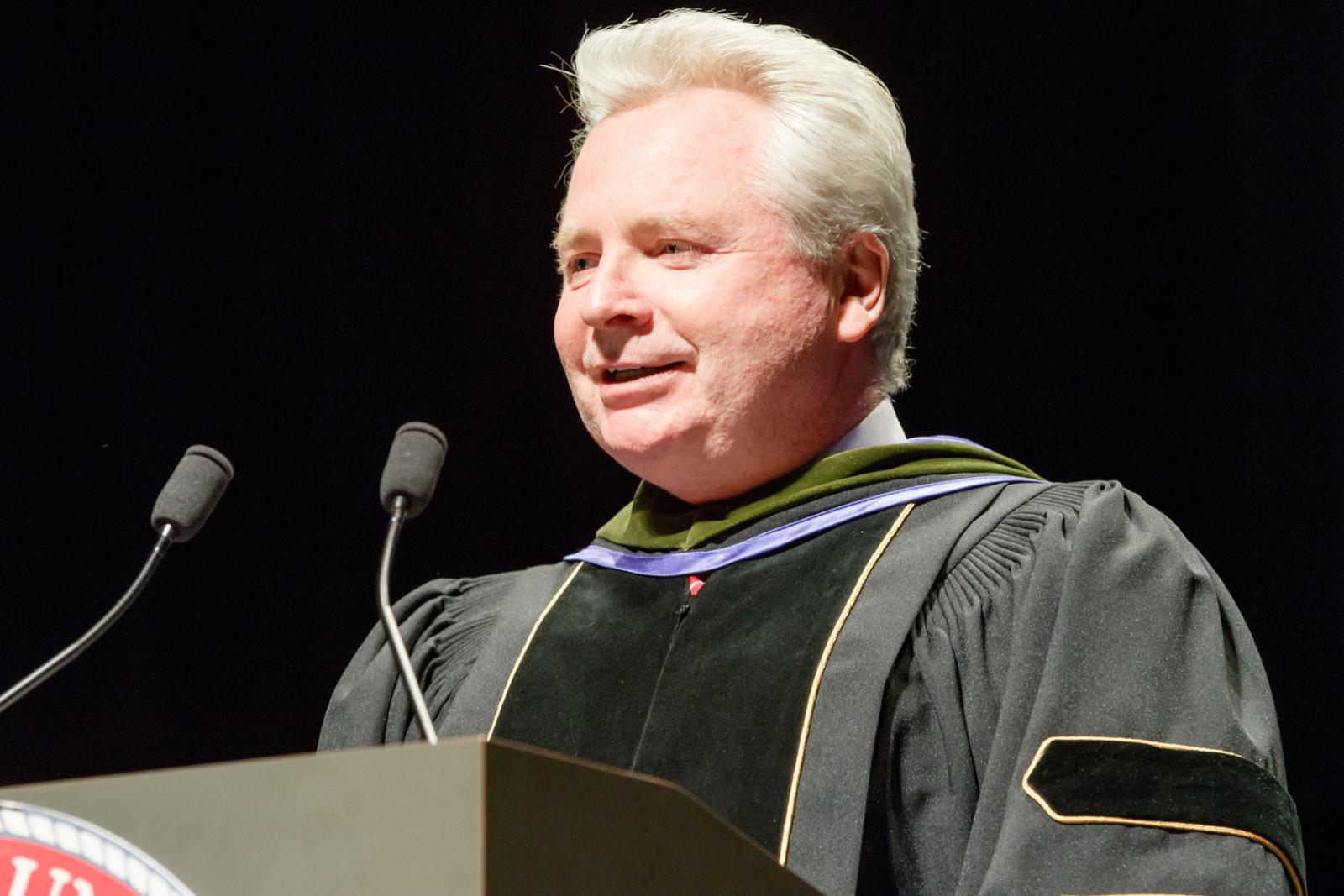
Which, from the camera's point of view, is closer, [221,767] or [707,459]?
[221,767]

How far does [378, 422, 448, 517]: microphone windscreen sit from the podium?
2.53ft

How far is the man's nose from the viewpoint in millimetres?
2221

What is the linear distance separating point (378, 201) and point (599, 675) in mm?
1575

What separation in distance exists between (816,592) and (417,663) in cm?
66

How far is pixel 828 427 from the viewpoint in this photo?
229 cm

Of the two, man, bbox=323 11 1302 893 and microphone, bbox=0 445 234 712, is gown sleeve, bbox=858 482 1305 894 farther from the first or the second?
microphone, bbox=0 445 234 712

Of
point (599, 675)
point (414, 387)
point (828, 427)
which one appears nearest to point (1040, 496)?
point (828, 427)

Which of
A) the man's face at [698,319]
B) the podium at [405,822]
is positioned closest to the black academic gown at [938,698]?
the man's face at [698,319]

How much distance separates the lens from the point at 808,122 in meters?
2.30

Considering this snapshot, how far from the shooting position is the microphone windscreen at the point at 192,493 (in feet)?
6.28

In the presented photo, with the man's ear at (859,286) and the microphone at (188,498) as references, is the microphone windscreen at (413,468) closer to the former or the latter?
the microphone at (188,498)

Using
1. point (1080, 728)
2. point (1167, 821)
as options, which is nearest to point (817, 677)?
point (1080, 728)

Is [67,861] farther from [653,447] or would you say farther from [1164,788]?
[653,447]

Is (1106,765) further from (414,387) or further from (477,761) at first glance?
(414,387)
